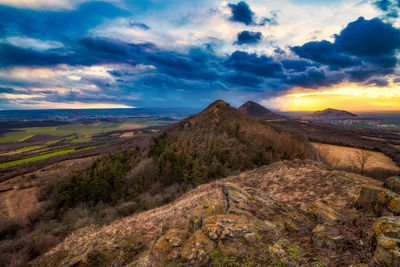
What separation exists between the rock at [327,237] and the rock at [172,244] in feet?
14.7

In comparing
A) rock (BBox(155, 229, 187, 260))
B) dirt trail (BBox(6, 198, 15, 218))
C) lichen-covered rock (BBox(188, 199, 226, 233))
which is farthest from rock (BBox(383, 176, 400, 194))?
dirt trail (BBox(6, 198, 15, 218))

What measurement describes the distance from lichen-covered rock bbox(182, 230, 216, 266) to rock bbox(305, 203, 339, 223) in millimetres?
4307

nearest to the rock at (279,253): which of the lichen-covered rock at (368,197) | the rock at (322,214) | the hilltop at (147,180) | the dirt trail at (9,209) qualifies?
the rock at (322,214)

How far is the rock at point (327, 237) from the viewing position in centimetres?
413

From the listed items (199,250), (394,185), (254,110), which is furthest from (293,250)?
(254,110)

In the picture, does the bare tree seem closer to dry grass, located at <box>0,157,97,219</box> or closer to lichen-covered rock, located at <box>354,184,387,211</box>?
lichen-covered rock, located at <box>354,184,387,211</box>

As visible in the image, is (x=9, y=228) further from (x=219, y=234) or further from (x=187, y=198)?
(x=219, y=234)

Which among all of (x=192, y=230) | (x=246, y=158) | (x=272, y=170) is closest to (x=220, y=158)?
(x=246, y=158)

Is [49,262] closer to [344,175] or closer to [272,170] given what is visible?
[272,170]

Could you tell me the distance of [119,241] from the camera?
7.76 metres

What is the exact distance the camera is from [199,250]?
16.2ft

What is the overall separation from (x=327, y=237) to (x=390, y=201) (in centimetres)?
295

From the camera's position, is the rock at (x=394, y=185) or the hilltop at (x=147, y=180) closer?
the rock at (x=394, y=185)

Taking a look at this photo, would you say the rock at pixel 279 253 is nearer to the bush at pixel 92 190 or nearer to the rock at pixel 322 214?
the rock at pixel 322 214
